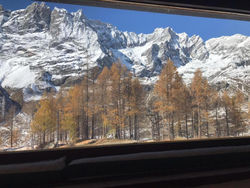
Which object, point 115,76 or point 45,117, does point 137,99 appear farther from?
point 45,117

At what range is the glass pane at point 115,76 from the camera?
1.72m

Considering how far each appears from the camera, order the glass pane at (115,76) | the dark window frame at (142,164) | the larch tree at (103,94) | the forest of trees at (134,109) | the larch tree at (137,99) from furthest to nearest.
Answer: the larch tree at (137,99) < the larch tree at (103,94) < the forest of trees at (134,109) < the glass pane at (115,76) < the dark window frame at (142,164)

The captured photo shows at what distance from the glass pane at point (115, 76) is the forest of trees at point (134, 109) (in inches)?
0.5

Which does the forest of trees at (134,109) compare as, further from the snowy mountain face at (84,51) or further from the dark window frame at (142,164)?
the dark window frame at (142,164)

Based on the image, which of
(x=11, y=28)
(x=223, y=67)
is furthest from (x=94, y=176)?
(x=223, y=67)

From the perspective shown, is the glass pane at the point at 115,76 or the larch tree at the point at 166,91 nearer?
the glass pane at the point at 115,76

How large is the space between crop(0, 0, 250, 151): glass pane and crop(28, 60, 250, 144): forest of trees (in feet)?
0.04

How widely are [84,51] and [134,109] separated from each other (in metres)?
0.94

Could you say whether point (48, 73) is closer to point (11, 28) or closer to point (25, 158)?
point (11, 28)

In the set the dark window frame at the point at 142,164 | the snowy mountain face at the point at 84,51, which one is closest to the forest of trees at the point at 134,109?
the snowy mountain face at the point at 84,51

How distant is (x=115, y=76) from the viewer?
2.09 m

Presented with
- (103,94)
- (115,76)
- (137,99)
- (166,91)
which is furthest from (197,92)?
(103,94)

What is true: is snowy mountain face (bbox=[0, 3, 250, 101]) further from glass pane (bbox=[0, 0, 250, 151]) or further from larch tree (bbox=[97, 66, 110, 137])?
larch tree (bbox=[97, 66, 110, 137])

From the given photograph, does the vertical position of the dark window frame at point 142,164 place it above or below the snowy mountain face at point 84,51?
below
